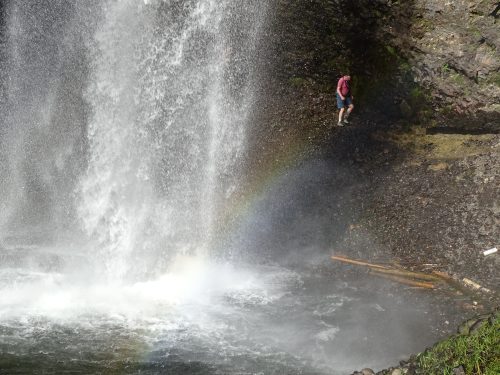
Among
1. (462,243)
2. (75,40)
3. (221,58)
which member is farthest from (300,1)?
(462,243)

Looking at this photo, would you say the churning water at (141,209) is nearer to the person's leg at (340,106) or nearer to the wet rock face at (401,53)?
the wet rock face at (401,53)

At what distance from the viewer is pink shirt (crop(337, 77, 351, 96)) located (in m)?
14.7

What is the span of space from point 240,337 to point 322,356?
5.57 feet

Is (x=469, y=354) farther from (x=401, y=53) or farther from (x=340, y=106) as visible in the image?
(x=401, y=53)

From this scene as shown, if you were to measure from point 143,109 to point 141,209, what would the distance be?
2755 mm

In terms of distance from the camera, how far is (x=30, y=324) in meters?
10.2

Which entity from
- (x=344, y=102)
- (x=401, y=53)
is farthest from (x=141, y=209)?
(x=401, y=53)

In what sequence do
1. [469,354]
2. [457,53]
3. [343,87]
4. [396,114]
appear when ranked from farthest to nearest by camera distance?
[396,114]
[343,87]
[457,53]
[469,354]

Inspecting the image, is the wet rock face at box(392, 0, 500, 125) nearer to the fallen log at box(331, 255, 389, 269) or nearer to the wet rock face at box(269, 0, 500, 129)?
the wet rock face at box(269, 0, 500, 129)

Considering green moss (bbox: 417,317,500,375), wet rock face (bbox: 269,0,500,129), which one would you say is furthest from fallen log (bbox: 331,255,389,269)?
wet rock face (bbox: 269,0,500,129)

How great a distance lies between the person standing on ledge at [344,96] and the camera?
14.8 metres

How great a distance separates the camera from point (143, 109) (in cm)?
1359

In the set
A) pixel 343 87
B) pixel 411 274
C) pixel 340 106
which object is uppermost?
pixel 343 87

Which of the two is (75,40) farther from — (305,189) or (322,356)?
(322,356)
